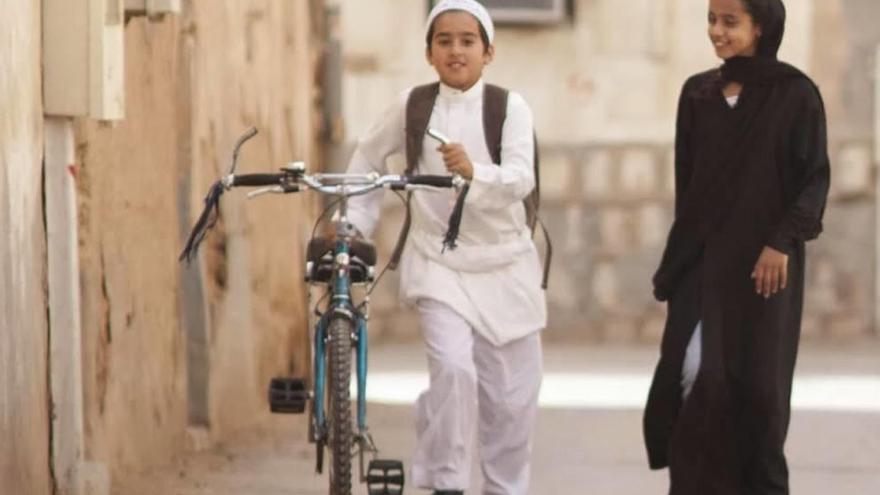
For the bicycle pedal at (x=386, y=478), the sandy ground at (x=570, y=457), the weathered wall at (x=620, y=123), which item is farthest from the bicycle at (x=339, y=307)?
the weathered wall at (x=620, y=123)

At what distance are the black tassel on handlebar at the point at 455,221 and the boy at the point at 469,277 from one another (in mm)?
106

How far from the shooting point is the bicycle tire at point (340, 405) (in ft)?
29.1

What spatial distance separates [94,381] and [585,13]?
31.9 ft

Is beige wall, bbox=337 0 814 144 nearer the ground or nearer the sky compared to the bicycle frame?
nearer the sky

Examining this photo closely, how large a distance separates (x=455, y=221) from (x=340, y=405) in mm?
836

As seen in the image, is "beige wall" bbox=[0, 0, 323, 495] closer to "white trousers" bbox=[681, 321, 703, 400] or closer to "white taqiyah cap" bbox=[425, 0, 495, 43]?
"white taqiyah cap" bbox=[425, 0, 495, 43]

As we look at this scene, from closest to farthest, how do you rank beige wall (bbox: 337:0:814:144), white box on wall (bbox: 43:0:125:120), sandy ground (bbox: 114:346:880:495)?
white box on wall (bbox: 43:0:125:120) < sandy ground (bbox: 114:346:880:495) < beige wall (bbox: 337:0:814:144)

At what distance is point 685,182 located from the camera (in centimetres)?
940

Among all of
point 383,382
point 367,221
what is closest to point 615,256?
point 383,382

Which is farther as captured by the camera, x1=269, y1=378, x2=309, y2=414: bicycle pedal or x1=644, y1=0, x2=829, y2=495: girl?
x1=269, y1=378, x2=309, y2=414: bicycle pedal

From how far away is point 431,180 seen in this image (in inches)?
359

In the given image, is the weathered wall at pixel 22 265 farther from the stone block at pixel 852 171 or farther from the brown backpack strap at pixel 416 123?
the stone block at pixel 852 171

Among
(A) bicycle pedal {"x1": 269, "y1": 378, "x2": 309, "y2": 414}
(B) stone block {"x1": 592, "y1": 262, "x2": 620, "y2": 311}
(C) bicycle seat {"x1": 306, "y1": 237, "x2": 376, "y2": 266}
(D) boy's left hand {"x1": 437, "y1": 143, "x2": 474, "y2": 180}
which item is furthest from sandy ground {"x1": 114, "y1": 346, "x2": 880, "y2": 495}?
(B) stone block {"x1": 592, "y1": 262, "x2": 620, "y2": 311}

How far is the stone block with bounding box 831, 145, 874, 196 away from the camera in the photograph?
2048 cm
